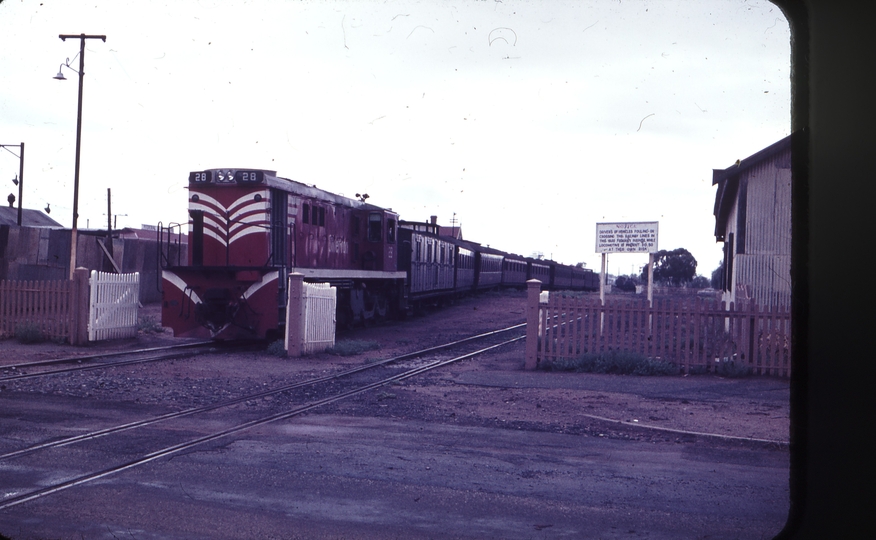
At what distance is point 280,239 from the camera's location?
16.2 metres

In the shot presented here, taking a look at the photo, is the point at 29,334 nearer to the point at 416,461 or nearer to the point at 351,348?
the point at 351,348

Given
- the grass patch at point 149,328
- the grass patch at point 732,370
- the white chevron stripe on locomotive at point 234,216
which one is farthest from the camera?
the grass patch at point 149,328

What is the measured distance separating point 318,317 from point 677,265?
69104mm

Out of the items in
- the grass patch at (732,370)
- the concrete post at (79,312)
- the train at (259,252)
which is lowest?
the grass patch at (732,370)

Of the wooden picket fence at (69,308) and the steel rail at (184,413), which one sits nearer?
the steel rail at (184,413)

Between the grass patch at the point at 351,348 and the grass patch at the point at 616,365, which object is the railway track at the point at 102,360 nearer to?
the grass patch at the point at 351,348

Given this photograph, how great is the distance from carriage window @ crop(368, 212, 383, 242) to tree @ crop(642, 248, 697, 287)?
60617 mm

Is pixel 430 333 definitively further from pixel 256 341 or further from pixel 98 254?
pixel 98 254

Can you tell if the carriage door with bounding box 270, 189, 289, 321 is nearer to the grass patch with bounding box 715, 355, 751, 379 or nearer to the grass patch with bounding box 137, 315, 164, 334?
the grass patch with bounding box 137, 315, 164, 334

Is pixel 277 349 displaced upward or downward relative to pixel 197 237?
downward

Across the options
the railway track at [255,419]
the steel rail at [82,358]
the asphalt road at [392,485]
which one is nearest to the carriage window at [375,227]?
the railway track at [255,419]

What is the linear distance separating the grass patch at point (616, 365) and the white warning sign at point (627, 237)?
4.48 metres

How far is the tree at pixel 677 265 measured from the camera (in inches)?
3068

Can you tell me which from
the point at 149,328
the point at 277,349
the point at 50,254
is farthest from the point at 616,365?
the point at 50,254
